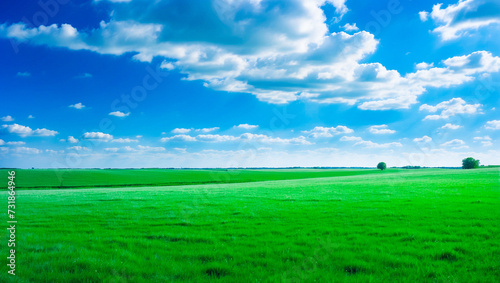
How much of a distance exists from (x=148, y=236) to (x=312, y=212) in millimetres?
9522

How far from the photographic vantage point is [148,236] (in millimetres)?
12359

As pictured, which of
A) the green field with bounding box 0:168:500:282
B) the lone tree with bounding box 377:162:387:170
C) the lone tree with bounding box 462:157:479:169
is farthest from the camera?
the lone tree with bounding box 377:162:387:170

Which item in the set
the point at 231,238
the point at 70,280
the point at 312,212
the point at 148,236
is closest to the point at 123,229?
the point at 148,236

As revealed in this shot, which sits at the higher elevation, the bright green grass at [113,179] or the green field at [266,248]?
the green field at [266,248]

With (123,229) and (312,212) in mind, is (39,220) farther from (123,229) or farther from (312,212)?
(312,212)

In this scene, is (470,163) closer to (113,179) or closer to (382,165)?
(382,165)

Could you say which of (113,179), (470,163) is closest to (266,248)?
(113,179)

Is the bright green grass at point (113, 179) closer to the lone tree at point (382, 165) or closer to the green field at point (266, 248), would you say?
the green field at point (266, 248)

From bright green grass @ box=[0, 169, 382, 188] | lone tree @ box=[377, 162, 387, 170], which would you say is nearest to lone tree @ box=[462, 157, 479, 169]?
lone tree @ box=[377, 162, 387, 170]

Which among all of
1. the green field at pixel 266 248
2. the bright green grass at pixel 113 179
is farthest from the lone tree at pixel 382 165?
the green field at pixel 266 248

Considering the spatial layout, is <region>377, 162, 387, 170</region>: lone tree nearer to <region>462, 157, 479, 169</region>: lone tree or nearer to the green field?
<region>462, 157, 479, 169</region>: lone tree

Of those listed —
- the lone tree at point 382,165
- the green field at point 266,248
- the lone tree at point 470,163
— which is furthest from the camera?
the lone tree at point 382,165

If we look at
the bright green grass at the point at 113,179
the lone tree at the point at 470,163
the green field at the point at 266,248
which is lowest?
the bright green grass at the point at 113,179

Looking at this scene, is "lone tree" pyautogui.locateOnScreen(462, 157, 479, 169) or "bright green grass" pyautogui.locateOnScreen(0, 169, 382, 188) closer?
"bright green grass" pyautogui.locateOnScreen(0, 169, 382, 188)
